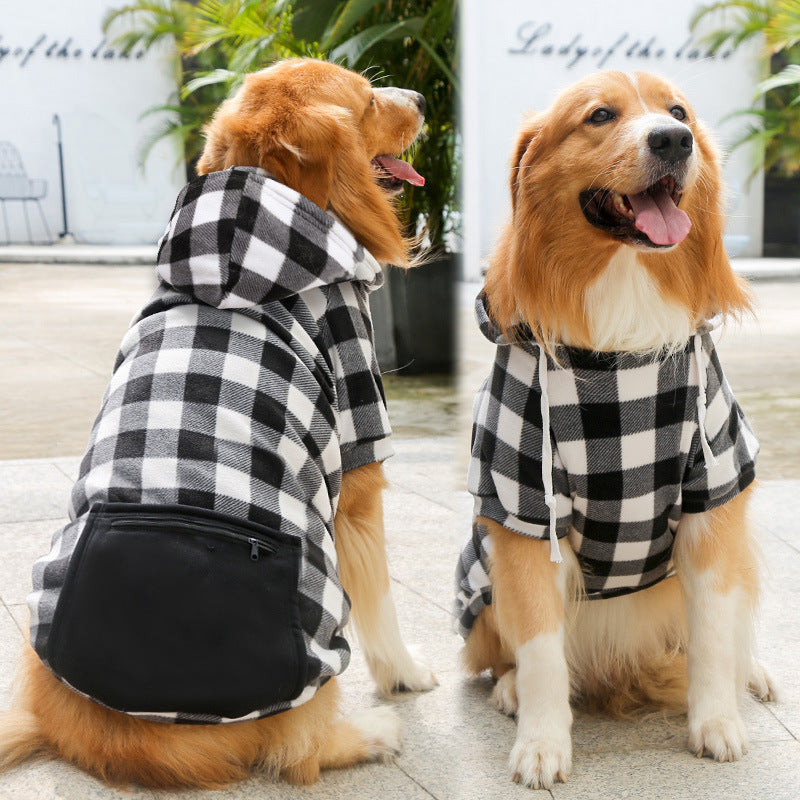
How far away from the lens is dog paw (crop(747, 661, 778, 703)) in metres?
2.14

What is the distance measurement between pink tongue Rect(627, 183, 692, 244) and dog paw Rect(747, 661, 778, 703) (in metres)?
1.01

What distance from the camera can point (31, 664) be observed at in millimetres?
1760

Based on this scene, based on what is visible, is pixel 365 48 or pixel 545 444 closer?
pixel 545 444

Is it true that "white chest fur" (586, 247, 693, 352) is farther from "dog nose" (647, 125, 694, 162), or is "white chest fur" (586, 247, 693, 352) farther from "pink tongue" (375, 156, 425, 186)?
"pink tongue" (375, 156, 425, 186)

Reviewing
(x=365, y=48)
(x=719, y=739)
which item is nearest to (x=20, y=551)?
(x=719, y=739)

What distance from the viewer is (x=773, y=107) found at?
9.64 meters

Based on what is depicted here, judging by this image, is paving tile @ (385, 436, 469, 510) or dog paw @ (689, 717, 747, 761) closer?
dog paw @ (689, 717, 747, 761)

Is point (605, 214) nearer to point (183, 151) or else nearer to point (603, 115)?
point (603, 115)

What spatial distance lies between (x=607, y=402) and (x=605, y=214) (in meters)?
0.35

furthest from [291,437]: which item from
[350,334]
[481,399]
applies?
[481,399]

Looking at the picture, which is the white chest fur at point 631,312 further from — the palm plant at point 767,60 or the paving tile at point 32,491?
the palm plant at point 767,60

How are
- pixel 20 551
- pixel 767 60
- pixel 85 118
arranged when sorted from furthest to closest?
pixel 767 60 → pixel 85 118 → pixel 20 551

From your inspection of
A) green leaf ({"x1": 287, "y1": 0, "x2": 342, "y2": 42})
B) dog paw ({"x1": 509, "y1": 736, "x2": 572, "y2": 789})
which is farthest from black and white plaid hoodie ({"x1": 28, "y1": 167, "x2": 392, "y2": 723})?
green leaf ({"x1": 287, "y1": 0, "x2": 342, "y2": 42})

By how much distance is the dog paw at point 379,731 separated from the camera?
1.89 m
